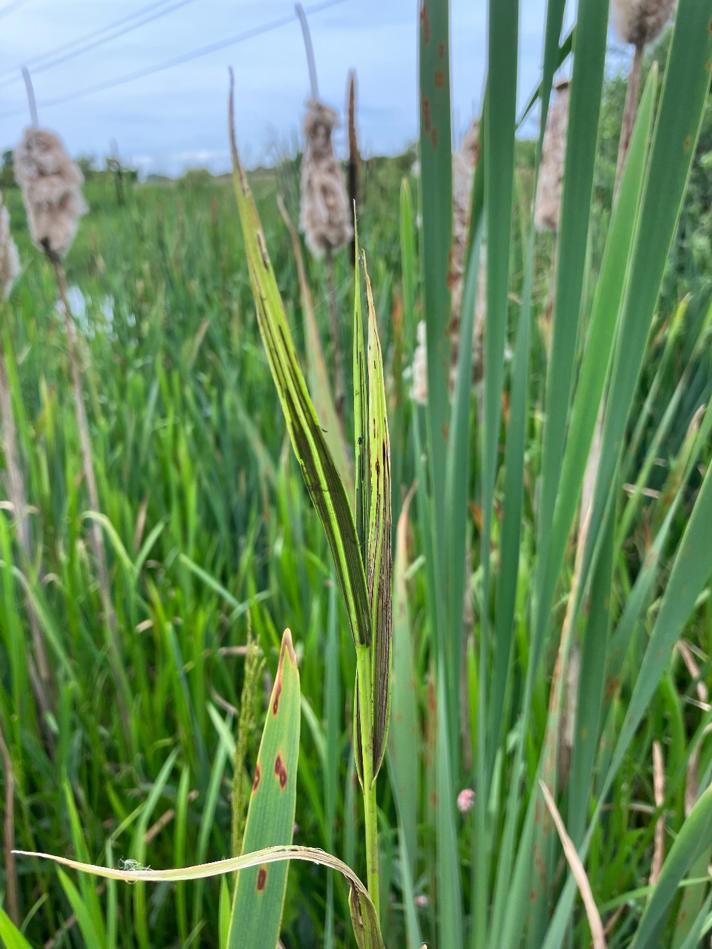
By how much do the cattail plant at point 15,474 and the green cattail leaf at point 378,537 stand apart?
0.65 metres

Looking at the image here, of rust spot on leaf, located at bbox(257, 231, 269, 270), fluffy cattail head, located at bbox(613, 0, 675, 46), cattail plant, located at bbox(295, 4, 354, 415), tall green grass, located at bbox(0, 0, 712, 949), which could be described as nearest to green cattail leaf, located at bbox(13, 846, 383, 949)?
Result: tall green grass, located at bbox(0, 0, 712, 949)

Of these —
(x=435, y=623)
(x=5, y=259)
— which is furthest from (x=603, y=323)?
(x=5, y=259)

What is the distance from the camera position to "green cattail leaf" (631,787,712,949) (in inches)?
11.9

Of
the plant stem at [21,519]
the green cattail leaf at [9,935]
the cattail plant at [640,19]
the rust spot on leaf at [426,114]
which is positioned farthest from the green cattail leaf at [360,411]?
the plant stem at [21,519]

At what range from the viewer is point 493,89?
31cm

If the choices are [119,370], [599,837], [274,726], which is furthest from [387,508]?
[119,370]

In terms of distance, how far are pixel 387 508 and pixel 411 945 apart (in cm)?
35

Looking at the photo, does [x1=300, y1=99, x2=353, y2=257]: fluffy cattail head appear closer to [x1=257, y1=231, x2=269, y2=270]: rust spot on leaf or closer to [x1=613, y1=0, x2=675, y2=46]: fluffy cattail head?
[x1=613, y1=0, x2=675, y2=46]: fluffy cattail head

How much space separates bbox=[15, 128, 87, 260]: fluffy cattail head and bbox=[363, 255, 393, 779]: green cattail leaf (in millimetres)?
838

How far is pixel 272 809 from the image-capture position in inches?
9.7

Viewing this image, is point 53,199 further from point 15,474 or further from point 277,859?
point 277,859

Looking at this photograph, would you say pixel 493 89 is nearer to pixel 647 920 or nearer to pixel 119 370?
pixel 647 920

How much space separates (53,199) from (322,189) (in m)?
0.39

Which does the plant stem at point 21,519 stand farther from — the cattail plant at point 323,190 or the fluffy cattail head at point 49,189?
the cattail plant at point 323,190
